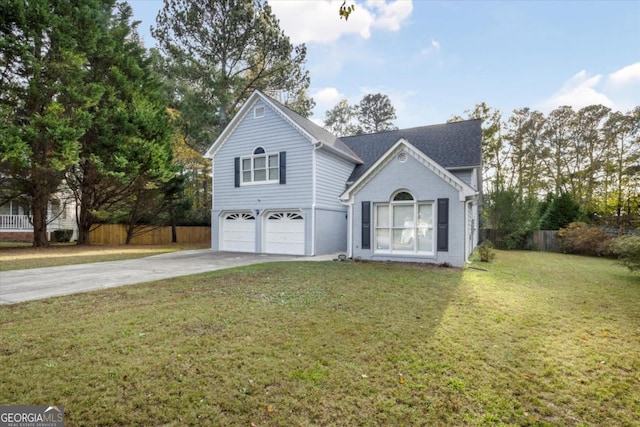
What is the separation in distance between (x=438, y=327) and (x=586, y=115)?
33.3 meters

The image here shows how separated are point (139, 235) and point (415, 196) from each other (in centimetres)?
2115

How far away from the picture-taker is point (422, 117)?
31.9m

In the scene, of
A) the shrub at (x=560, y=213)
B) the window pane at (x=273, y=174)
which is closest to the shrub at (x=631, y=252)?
the shrub at (x=560, y=213)

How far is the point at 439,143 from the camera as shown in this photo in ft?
57.2

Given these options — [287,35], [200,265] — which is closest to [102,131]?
[200,265]

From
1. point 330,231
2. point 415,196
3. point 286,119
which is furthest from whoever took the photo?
point 330,231

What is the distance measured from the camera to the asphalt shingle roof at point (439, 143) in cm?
1547

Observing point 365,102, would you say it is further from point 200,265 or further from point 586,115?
point 200,265

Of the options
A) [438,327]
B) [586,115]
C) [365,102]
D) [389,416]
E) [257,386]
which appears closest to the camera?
[389,416]

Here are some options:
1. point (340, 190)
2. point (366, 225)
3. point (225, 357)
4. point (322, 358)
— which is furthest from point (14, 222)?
point (322, 358)

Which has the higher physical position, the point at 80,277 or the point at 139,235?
the point at 139,235

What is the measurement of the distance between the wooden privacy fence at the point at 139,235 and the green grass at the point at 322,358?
1955cm

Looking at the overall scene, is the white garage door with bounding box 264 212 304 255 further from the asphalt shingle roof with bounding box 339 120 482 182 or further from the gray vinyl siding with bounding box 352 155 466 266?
the asphalt shingle roof with bounding box 339 120 482 182

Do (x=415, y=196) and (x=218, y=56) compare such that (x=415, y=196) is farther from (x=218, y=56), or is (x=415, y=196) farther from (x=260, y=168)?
(x=218, y=56)
